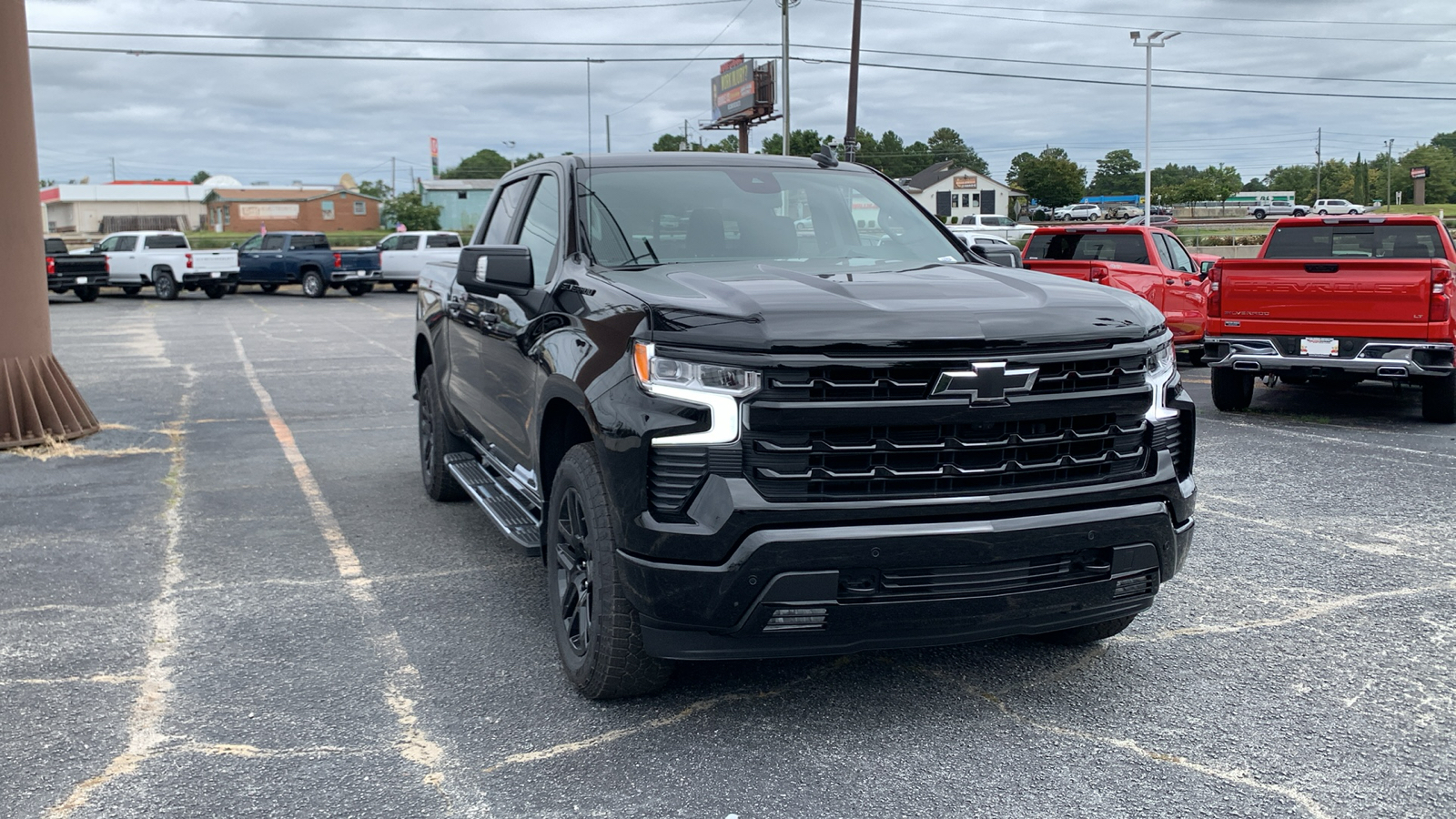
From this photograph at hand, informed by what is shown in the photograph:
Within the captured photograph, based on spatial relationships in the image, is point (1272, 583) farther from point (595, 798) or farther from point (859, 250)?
point (595, 798)

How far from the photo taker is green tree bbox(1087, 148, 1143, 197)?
399 ft

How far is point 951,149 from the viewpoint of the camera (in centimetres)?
13312

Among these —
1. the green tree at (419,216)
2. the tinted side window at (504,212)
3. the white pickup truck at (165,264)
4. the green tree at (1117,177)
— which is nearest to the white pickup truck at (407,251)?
the white pickup truck at (165,264)

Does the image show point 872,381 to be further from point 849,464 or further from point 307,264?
point 307,264

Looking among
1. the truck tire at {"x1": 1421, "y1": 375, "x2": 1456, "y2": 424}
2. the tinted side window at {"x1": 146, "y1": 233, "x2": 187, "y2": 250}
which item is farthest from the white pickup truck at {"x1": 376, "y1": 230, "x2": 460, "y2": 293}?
the truck tire at {"x1": 1421, "y1": 375, "x2": 1456, "y2": 424}

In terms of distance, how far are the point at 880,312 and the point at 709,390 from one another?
57cm

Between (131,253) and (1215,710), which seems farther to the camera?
(131,253)

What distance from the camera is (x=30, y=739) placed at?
3.77m

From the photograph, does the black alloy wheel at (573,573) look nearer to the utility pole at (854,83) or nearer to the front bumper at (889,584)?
the front bumper at (889,584)

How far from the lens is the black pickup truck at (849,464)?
3.41 m

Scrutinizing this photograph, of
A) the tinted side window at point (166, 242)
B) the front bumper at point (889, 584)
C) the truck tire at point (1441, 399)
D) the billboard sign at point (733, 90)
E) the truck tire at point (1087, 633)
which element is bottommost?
the truck tire at point (1087, 633)

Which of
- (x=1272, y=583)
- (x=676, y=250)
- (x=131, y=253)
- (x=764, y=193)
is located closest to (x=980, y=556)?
(x=676, y=250)

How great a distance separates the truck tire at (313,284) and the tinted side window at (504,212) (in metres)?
28.8

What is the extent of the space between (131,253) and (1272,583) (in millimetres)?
33540
